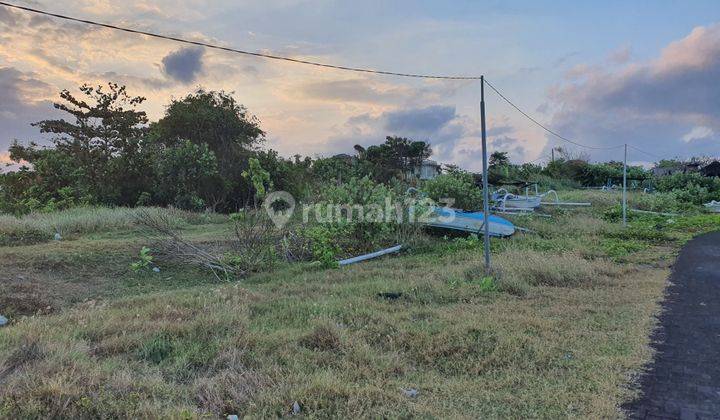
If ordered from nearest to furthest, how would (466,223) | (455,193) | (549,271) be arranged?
(549,271), (466,223), (455,193)

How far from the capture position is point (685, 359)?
4469 millimetres

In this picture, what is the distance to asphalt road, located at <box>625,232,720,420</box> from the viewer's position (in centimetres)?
349

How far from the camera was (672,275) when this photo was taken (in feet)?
28.1

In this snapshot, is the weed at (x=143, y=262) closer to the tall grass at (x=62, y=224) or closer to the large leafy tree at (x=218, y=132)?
the tall grass at (x=62, y=224)

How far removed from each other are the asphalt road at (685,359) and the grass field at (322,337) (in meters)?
0.17

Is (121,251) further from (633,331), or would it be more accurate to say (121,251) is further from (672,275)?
(672,275)

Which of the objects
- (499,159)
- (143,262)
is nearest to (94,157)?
(143,262)

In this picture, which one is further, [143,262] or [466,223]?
[466,223]

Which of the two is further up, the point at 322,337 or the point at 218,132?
the point at 218,132

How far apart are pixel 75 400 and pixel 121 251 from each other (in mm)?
6272

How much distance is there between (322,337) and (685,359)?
3.45 meters

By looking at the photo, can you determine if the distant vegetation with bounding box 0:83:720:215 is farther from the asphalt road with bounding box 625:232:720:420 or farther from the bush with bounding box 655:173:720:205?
the bush with bounding box 655:173:720:205

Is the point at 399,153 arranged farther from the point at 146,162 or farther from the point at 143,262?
the point at 143,262

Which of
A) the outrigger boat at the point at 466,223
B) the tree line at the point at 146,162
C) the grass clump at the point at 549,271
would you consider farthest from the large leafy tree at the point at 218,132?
the grass clump at the point at 549,271
